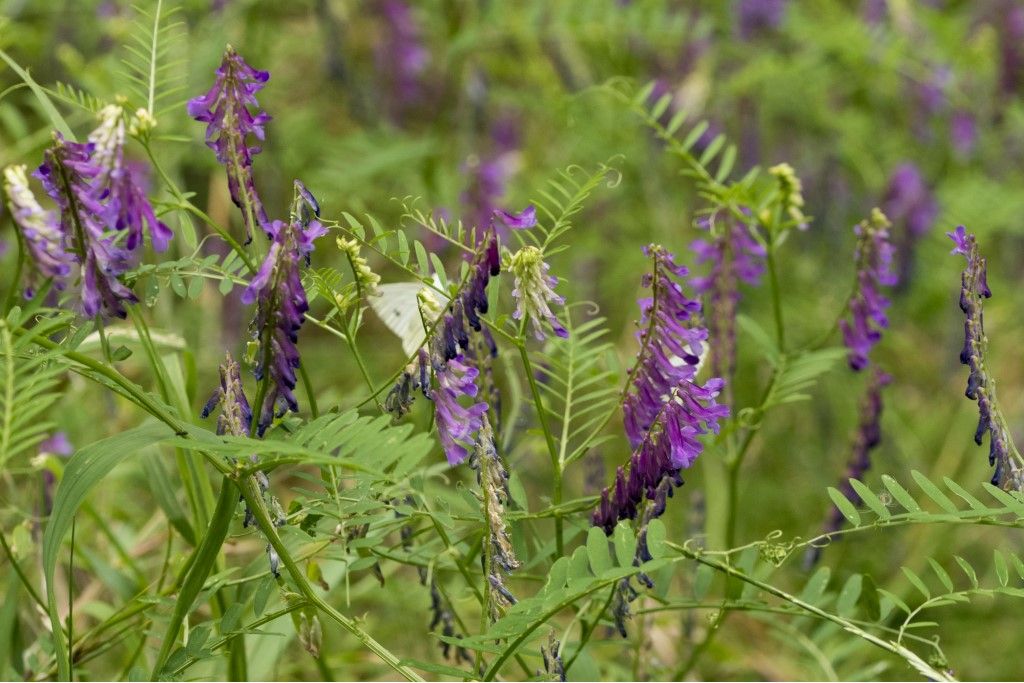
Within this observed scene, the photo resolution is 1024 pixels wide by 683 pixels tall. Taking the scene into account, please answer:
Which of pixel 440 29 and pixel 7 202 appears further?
pixel 440 29

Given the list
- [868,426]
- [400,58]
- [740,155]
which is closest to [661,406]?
[868,426]

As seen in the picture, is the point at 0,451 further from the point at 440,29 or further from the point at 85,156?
the point at 440,29

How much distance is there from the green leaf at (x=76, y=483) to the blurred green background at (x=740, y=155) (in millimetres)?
1507

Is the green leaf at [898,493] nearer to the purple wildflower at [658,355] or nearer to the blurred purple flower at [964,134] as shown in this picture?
the purple wildflower at [658,355]

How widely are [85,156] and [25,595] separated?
799mm

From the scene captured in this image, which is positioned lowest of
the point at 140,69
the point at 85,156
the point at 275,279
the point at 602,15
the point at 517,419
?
the point at 517,419

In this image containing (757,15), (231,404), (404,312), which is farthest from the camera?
(757,15)

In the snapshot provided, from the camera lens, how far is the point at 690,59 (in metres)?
3.69

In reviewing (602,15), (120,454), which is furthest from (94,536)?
(602,15)

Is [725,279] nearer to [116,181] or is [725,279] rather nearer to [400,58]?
[116,181]

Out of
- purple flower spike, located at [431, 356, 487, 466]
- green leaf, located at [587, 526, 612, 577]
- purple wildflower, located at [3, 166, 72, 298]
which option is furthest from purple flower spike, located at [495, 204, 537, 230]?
purple wildflower, located at [3, 166, 72, 298]

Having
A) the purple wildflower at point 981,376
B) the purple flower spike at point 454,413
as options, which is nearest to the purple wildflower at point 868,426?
the purple wildflower at point 981,376

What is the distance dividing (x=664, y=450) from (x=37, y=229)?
58 cm

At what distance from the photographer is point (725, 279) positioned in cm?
166
